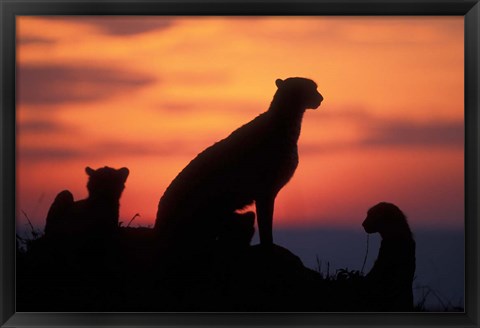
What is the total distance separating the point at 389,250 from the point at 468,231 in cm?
51

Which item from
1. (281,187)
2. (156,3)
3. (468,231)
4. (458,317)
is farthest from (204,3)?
(458,317)

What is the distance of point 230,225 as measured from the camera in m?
5.18

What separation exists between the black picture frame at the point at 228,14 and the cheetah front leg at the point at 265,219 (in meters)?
0.49

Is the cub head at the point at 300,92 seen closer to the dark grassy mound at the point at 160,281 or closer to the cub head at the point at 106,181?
the dark grassy mound at the point at 160,281

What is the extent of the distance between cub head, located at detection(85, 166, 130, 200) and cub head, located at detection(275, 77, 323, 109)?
3.41ft

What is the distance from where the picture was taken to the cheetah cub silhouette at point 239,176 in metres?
5.08

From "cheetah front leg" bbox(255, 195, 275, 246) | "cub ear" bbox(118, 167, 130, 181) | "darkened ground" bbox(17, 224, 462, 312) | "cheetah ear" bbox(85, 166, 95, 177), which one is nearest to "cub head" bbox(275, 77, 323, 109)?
"cheetah front leg" bbox(255, 195, 275, 246)

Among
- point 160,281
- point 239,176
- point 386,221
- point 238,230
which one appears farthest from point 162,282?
point 386,221

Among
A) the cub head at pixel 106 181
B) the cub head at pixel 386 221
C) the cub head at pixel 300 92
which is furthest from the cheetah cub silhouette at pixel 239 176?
the cub head at pixel 386 221

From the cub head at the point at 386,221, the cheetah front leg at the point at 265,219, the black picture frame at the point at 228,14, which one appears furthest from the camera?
the cheetah front leg at the point at 265,219

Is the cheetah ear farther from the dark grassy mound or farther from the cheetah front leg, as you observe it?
the cheetah front leg

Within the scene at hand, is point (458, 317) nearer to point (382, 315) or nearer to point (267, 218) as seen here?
point (382, 315)

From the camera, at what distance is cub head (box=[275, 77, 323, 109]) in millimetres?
4945

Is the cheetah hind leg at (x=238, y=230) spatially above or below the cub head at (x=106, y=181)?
below
